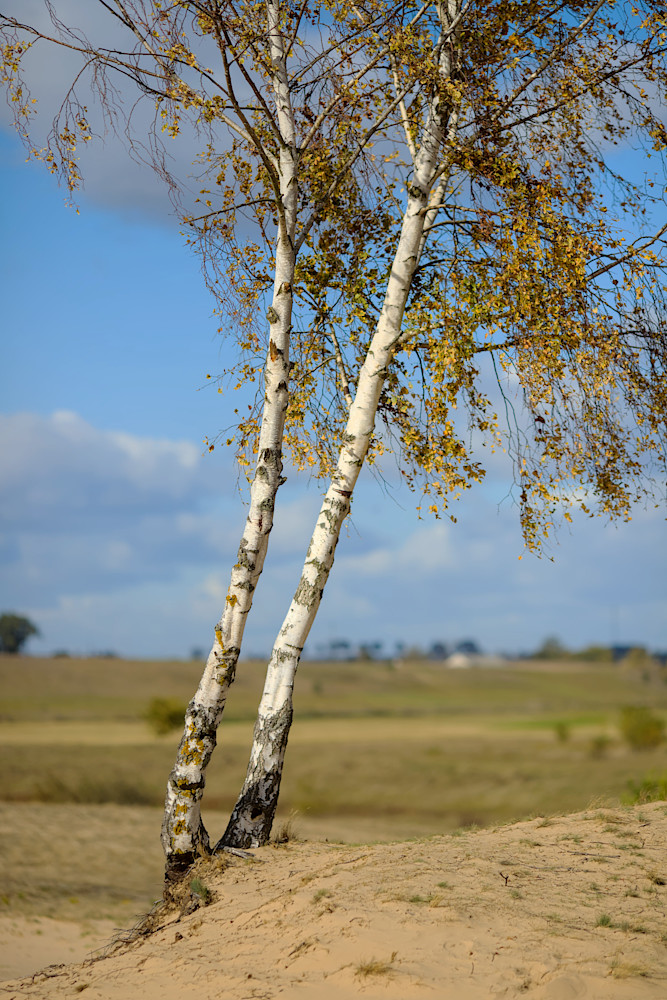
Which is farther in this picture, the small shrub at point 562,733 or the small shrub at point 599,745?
the small shrub at point 562,733

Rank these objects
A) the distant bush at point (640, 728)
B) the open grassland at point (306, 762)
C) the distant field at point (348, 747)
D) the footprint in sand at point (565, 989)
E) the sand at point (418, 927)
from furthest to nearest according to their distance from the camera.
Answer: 1. the distant bush at point (640, 728)
2. the distant field at point (348, 747)
3. the open grassland at point (306, 762)
4. the sand at point (418, 927)
5. the footprint in sand at point (565, 989)

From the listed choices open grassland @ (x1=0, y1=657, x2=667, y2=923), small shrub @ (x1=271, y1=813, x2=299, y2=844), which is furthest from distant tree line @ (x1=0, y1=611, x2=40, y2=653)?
small shrub @ (x1=271, y1=813, x2=299, y2=844)

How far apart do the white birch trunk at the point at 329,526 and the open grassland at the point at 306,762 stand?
2.42 ft

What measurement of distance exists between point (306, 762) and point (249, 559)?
47.0 meters

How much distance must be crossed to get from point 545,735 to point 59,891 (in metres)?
66.9

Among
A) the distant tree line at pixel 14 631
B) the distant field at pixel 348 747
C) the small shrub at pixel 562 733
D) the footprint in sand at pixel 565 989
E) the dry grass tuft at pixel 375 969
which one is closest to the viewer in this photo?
the footprint in sand at pixel 565 989

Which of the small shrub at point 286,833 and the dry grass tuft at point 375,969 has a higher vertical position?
the small shrub at point 286,833

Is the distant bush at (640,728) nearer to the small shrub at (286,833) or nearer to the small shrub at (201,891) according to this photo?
the small shrub at (286,833)

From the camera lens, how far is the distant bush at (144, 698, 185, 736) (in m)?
58.4

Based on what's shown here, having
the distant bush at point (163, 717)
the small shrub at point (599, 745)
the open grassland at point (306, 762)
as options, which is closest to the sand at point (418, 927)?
the open grassland at point (306, 762)

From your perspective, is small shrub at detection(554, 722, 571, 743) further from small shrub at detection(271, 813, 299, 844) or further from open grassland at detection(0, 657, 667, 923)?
small shrub at detection(271, 813, 299, 844)

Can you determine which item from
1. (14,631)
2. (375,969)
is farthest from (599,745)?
(14,631)

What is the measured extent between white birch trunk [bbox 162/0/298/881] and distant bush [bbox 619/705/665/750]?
57.1 m

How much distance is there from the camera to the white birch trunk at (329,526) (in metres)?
11.1
